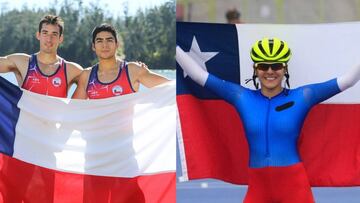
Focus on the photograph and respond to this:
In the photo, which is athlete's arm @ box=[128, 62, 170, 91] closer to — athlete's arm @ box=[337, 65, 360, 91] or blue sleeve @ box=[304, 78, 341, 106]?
blue sleeve @ box=[304, 78, 341, 106]

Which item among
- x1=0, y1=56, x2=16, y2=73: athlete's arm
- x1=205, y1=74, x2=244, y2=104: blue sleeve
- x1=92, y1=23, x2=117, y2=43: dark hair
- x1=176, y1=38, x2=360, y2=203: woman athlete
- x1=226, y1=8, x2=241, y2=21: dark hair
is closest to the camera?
x1=176, y1=38, x2=360, y2=203: woman athlete

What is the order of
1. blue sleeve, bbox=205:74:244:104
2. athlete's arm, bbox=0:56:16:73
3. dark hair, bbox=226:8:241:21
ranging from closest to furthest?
blue sleeve, bbox=205:74:244:104
athlete's arm, bbox=0:56:16:73
dark hair, bbox=226:8:241:21

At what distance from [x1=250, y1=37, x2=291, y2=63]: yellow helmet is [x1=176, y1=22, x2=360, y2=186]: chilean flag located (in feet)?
0.71

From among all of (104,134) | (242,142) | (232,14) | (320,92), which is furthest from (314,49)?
(104,134)

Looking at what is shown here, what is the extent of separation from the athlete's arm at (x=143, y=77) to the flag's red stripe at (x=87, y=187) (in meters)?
0.49

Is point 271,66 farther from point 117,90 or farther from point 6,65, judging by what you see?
point 6,65

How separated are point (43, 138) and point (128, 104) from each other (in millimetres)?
478

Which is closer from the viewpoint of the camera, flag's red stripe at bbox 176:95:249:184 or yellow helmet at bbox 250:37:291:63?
yellow helmet at bbox 250:37:291:63

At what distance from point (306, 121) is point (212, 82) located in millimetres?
560

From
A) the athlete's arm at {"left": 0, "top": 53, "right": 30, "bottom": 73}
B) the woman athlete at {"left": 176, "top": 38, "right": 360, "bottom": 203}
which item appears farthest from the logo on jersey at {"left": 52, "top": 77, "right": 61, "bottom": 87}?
the woman athlete at {"left": 176, "top": 38, "right": 360, "bottom": 203}

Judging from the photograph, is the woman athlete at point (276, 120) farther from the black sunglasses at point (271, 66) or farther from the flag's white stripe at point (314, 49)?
the flag's white stripe at point (314, 49)

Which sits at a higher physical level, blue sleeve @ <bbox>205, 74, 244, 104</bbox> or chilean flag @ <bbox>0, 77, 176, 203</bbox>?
blue sleeve @ <bbox>205, 74, 244, 104</bbox>

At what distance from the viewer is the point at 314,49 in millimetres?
4480

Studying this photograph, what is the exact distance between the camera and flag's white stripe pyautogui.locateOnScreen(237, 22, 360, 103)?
4445 millimetres
